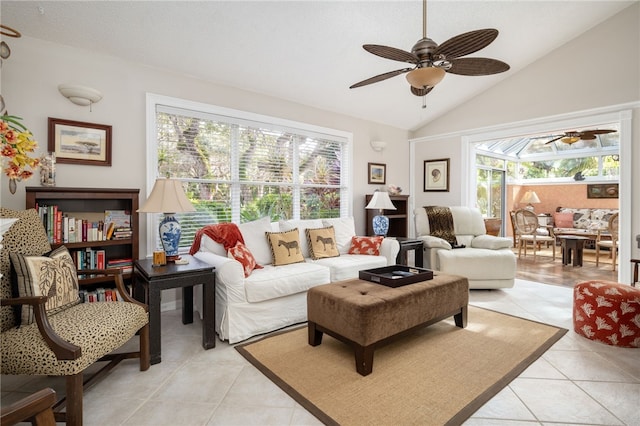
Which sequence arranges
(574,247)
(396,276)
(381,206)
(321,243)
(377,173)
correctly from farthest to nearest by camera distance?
1. (574,247)
2. (377,173)
3. (381,206)
4. (321,243)
5. (396,276)

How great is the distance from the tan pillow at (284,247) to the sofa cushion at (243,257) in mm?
327

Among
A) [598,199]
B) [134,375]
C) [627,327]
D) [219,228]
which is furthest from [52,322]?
[598,199]

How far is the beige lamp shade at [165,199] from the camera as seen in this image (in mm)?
2568

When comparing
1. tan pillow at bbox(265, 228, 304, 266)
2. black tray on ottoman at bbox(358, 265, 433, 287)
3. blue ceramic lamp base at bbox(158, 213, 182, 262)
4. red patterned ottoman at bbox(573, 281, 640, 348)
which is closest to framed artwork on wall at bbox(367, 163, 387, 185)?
tan pillow at bbox(265, 228, 304, 266)

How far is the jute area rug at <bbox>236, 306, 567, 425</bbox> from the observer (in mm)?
1718

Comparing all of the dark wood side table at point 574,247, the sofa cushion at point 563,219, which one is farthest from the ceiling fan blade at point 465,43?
the sofa cushion at point 563,219

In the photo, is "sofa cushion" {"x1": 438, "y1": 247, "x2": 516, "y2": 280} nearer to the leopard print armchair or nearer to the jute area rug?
the jute area rug

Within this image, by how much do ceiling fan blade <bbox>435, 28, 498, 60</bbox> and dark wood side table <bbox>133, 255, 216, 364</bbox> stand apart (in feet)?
7.61

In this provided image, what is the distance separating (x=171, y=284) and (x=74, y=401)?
0.91 m

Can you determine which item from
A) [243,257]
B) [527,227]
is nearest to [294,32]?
[243,257]

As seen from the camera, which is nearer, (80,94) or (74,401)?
(74,401)

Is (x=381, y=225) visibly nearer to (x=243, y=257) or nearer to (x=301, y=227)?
(x=301, y=227)

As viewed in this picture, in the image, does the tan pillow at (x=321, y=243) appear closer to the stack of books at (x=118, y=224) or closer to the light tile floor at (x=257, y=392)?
the light tile floor at (x=257, y=392)

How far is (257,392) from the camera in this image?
1903mm
